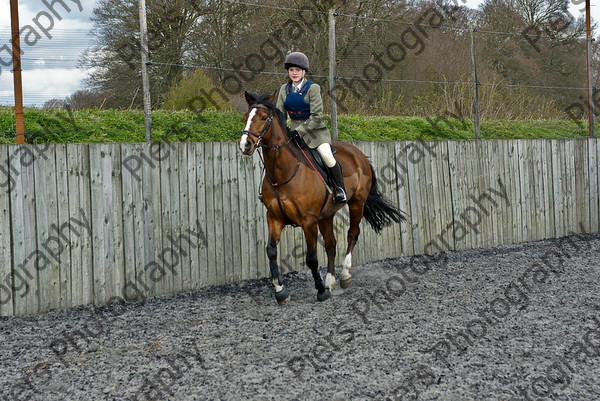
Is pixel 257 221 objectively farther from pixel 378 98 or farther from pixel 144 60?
pixel 378 98

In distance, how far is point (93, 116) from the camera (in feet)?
41.7

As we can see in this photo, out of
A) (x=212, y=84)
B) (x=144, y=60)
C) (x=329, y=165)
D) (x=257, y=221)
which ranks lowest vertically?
(x=257, y=221)

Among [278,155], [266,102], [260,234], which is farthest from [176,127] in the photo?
[266,102]

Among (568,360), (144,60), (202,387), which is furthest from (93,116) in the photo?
(568,360)

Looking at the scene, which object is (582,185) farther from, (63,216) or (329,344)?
(63,216)

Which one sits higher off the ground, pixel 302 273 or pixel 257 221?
pixel 257 221

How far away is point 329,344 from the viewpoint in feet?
16.9

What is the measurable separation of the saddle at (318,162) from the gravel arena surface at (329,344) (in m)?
1.47

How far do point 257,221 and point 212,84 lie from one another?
7483mm

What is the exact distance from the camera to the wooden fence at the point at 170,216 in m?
6.72

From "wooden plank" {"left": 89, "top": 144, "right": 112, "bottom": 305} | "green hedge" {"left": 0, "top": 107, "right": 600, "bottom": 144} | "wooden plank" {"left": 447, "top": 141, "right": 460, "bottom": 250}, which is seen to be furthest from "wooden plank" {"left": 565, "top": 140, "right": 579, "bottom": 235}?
"wooden plank" {"left": 89, "top": 144, "right": 112, "bottom": 305}

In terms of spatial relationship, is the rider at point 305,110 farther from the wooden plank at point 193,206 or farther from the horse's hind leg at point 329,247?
the wooden plank at point 193,206

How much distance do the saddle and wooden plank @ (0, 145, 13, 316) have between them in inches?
130

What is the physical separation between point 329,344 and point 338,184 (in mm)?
2696
